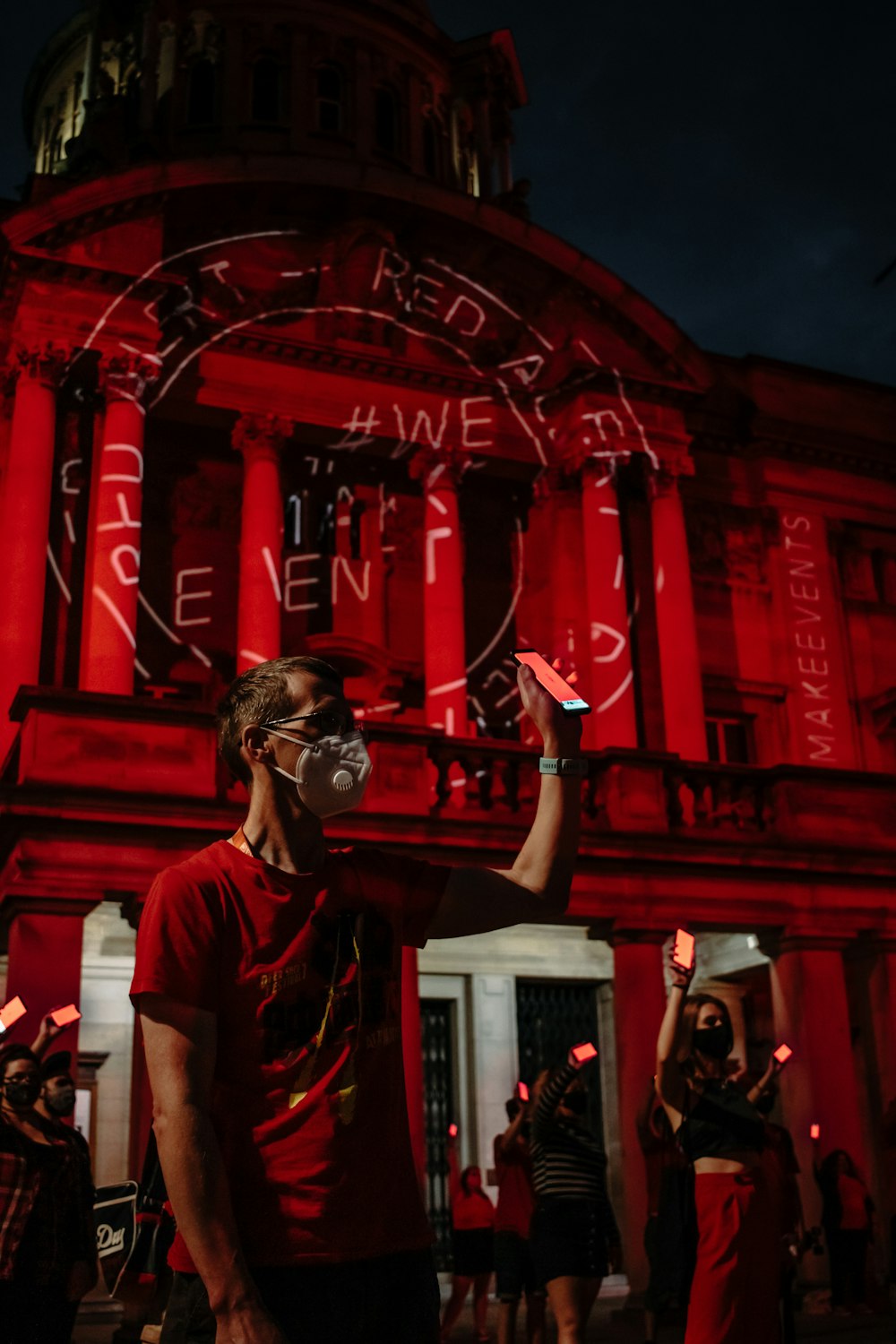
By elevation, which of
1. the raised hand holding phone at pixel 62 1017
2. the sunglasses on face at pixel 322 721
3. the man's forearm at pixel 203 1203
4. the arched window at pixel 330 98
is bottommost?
the man's forearm at pixel 203 1203

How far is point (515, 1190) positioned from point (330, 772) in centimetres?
790

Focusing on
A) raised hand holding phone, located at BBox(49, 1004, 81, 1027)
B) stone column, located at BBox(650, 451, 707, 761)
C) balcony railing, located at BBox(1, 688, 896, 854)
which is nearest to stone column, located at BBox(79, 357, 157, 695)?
balcony railing, located at BBox(1, 688, 896, 854)

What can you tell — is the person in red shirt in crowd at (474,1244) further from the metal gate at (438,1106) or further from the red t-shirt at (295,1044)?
the red t-shirt at (295,1044)

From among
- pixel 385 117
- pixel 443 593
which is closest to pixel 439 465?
pixel 443 593

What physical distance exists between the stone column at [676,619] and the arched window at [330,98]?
44.0 feet

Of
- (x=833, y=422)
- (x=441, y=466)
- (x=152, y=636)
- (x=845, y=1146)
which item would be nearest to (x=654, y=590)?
(x=441, y=466)

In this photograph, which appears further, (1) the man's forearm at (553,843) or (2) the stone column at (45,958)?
(2) the stone column at (45,958)

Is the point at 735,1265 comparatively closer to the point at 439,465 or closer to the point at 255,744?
the point at 255,744

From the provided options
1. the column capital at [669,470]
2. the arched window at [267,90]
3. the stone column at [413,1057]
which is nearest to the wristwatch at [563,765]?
the stone column at [413,1057]

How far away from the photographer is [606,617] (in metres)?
21.3

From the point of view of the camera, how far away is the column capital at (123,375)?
63.9 ft

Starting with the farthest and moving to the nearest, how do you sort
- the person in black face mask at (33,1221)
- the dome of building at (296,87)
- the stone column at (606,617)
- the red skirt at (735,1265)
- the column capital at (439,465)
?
the dome of building at (296,87)
the column capital at (439,465)
the stone column at (606,617)
the person in black face mask at (33,1221)
the red skirt at (735,1265)

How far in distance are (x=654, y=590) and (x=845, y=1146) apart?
9.46 metres

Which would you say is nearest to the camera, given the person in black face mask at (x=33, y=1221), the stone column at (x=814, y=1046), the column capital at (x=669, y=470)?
the person in black face mask at (x=33, y=1221)
